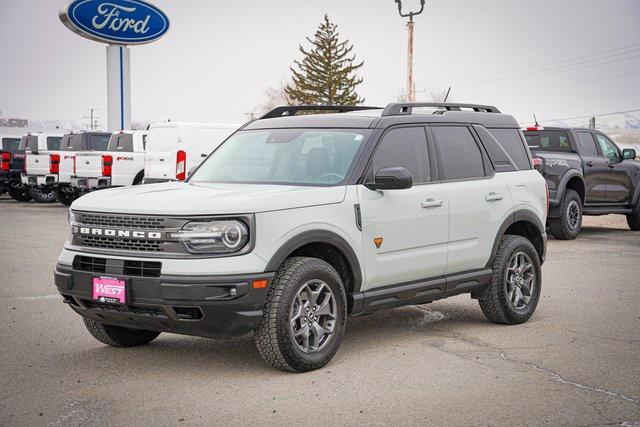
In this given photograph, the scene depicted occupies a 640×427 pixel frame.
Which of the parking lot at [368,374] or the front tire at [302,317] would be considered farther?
the front tire at [302,317]

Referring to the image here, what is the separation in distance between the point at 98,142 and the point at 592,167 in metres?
14.2

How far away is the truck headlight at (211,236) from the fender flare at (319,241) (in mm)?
271

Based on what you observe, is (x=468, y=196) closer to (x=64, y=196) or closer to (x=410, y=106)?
(x=410, y=106)

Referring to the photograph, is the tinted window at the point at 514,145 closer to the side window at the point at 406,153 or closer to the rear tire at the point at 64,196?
the side window at the point at 406,153

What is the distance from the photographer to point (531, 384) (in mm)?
6035

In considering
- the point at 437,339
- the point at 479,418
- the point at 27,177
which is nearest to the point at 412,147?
the point at 437,339

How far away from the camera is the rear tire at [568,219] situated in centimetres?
1597

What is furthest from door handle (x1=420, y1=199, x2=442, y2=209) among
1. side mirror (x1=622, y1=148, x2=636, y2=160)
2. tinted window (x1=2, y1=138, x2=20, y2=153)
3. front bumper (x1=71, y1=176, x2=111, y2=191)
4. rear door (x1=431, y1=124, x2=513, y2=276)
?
tinted window (x1=2, y1=138, x2=20, y2=153)

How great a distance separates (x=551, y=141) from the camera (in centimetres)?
1698

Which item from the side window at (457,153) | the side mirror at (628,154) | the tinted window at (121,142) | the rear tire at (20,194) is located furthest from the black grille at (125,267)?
the rear tire at (20,194)

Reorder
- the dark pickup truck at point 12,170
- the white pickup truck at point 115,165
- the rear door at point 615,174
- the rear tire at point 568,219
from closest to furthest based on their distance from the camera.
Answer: the rear tire at point 568,219, the rear door at point 615,174, the white pickup truck at point 115,165, the dark pickup truck at point 12,170

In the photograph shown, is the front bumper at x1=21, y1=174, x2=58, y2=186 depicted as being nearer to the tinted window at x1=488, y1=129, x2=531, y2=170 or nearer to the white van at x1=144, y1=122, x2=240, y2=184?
the white van at x1=144, y1=122, x2=240, y2=184

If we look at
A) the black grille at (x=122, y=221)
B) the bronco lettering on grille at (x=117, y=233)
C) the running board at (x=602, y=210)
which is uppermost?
the black grille at (x=122, y=221)

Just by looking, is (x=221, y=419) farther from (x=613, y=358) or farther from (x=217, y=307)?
(x=613, y=358)
